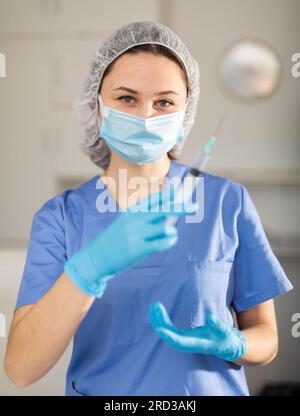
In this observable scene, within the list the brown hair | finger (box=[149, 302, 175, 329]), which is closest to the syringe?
finger (box=[149, 302, 175, 329])

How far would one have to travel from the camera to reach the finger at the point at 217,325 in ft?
2.97

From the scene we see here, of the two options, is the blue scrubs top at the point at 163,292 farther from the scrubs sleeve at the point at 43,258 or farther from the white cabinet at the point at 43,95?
the white cabinet at the point at 43,95

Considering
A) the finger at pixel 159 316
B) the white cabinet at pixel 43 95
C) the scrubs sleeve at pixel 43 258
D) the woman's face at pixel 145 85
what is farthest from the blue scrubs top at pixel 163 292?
the white cabinet at pixel 43 95

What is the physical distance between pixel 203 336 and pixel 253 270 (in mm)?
211

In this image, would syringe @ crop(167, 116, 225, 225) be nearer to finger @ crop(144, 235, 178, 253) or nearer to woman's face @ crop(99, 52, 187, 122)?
finger @ crop(144, 235, 178, 253)

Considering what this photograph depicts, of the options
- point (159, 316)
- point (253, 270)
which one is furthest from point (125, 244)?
point (253, 270)

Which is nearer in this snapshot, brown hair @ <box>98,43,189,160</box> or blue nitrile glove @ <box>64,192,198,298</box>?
blue nitrile glove @ <box>64,192,198,298</box>

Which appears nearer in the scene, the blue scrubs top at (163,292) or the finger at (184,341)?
the finger at (184,341)

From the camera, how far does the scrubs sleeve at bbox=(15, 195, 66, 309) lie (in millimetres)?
1025

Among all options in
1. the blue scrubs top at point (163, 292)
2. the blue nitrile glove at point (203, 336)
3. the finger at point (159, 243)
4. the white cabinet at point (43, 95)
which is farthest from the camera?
the white cabinet at point (43, 95)


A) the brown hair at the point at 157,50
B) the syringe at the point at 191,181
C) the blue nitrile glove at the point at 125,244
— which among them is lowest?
the blue nitrile glove at the point at 125,244

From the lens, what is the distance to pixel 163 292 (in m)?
1.04

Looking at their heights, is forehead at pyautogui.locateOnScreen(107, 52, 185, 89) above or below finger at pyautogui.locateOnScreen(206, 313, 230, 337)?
above
